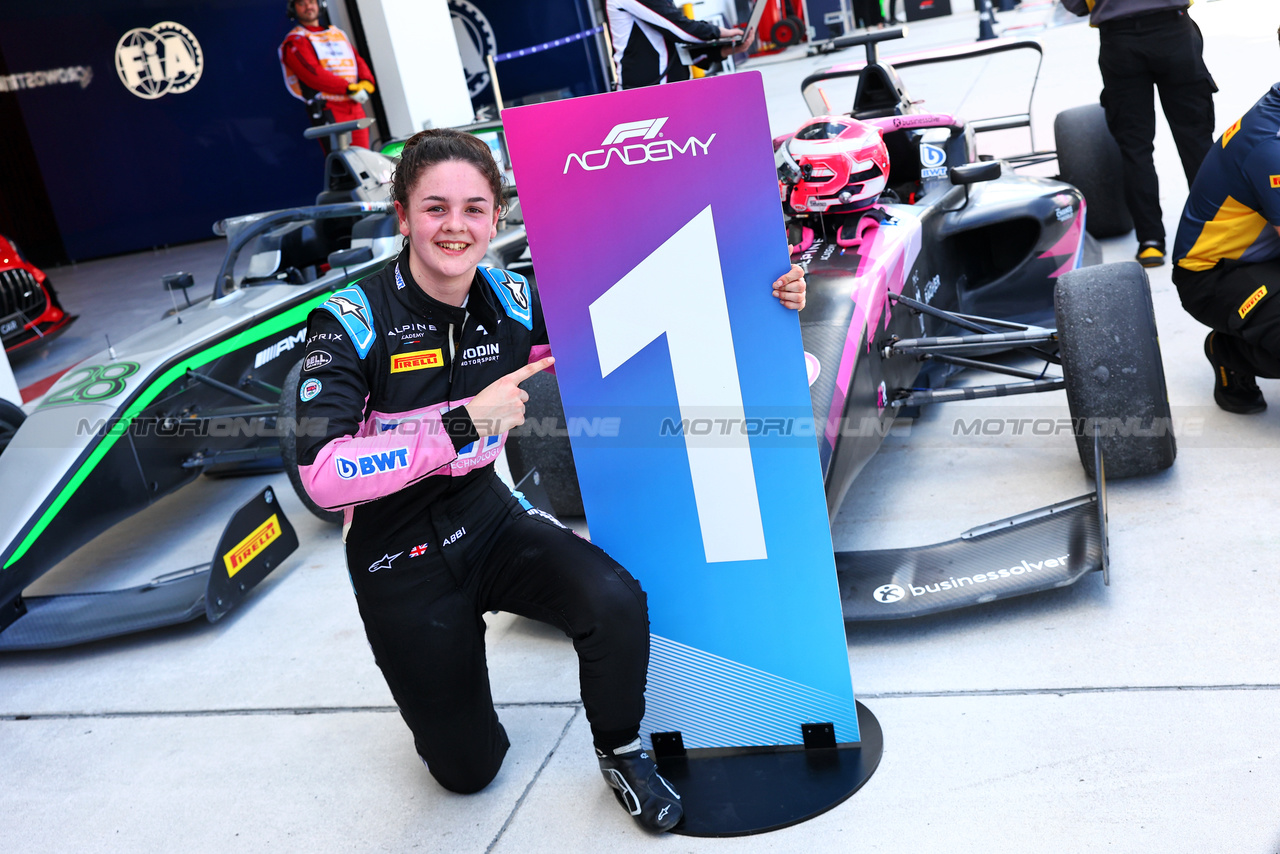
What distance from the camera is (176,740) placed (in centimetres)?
309

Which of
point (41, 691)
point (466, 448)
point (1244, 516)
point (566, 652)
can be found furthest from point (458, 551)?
point (1244, 516)

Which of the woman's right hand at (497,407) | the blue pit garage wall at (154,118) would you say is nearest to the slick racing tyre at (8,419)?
the woman's right hand at (497,407)

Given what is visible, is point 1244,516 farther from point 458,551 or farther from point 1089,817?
point 458,551

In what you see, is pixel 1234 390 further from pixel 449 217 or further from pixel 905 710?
pixel 449 217

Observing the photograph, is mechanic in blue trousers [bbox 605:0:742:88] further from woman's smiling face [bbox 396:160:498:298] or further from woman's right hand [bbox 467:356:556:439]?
woman's right hand [bbox 467:356:556:439]

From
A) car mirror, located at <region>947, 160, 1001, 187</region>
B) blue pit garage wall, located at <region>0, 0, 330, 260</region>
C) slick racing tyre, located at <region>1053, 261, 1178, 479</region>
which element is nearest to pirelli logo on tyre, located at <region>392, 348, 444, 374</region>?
slick racing tyre, located at <region>1053, 261, 1178, 479</region>

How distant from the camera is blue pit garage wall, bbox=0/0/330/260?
11.6m

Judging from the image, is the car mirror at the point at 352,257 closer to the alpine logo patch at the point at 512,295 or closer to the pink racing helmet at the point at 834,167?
the pink racing helmet at the point at 834,167

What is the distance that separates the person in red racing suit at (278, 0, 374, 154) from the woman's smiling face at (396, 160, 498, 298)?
6910 mm

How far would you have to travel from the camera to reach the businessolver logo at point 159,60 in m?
11.7

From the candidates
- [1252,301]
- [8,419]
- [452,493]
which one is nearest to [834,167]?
[1252,301]

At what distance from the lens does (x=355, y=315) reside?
2258 millimetres

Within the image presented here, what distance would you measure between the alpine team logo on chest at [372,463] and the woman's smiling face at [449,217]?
418mm

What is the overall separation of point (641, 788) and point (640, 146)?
1353 millimetres
